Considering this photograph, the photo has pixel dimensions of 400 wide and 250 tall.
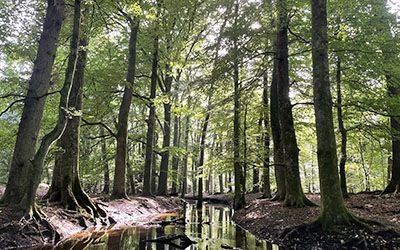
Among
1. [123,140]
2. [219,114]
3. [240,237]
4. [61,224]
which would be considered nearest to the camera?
[61,224]

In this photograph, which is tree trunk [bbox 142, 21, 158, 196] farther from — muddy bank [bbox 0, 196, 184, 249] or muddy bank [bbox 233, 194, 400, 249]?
muddy bank [bbox 233, 194, 400, 249]

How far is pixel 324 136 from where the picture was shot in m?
9.00

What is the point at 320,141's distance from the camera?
9.03 metres

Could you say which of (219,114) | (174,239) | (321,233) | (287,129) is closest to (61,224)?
(174,239)

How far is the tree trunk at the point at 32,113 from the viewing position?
10188 millimetres

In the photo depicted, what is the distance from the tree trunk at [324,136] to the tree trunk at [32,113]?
7.67 metres

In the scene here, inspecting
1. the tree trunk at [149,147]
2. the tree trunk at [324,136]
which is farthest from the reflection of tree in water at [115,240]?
the tree trunk at [149,147]

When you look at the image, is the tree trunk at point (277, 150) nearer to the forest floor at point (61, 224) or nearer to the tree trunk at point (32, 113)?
the forest floor at point (61, 224)

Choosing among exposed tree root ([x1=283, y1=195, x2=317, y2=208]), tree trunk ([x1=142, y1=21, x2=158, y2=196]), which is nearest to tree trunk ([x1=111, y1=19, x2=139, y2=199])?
tree trunk ([x1=142, y1=21, x2=158, y2=196])

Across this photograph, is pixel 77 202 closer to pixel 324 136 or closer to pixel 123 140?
pixel 123 140

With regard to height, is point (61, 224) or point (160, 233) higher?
point (61, 224)

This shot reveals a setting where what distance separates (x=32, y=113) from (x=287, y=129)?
29.5 feet

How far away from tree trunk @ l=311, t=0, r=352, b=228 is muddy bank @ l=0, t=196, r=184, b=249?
6.91 m

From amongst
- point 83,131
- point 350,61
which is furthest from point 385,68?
point 83,131
